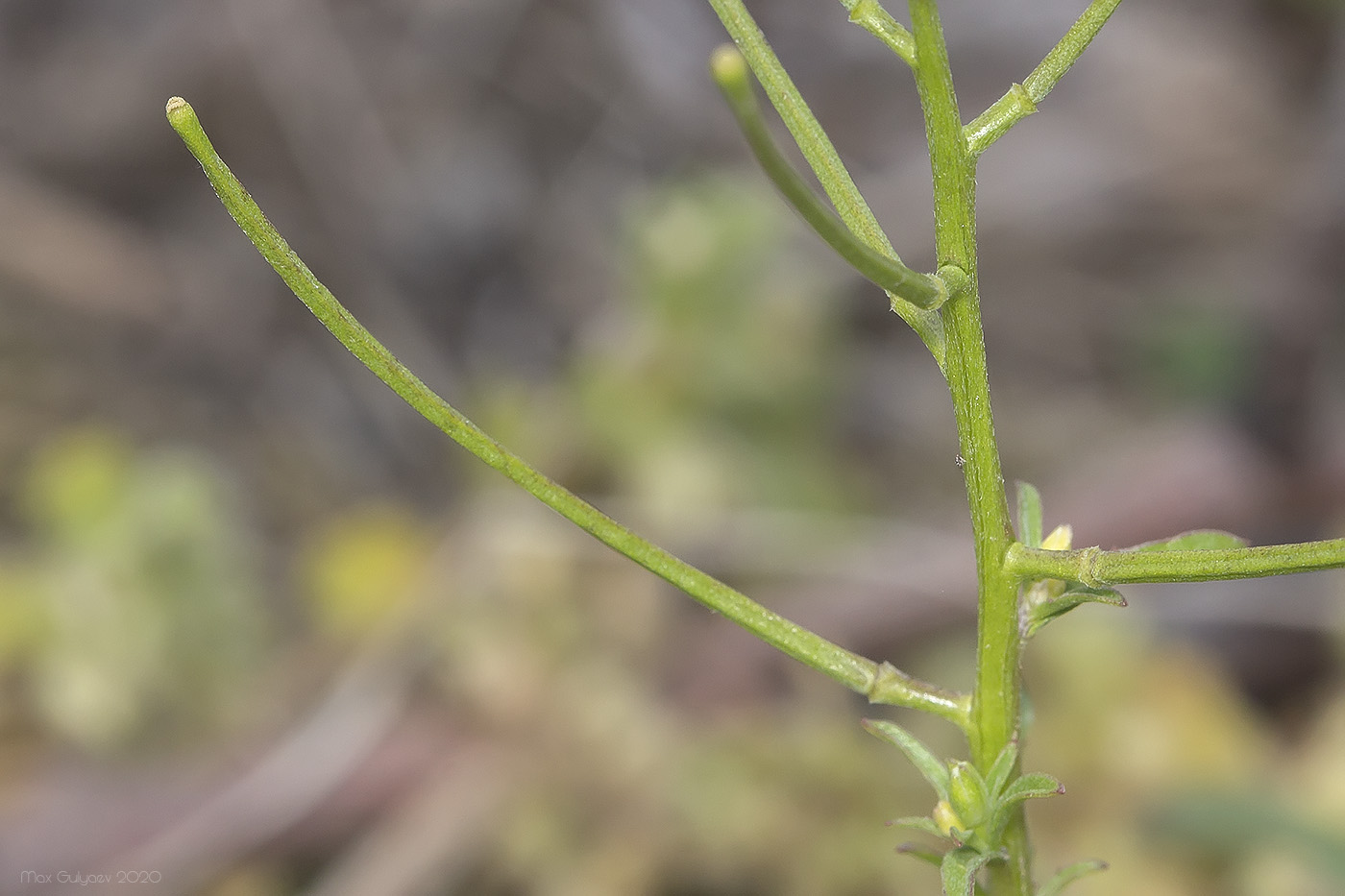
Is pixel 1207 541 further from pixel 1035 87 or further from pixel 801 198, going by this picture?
pixel 801 198

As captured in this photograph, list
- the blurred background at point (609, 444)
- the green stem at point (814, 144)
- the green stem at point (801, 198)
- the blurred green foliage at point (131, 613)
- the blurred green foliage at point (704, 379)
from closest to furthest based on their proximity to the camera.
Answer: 1. the green stem at point (801, 198)
2. the green stem at point (814, 144)
3. the blurred background at point (609, 444)
4. the blurred green foliage at point (131, 613)
5. the blurred green foliage at point (704, 379)

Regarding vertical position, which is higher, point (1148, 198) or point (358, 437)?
point (1148, 198)

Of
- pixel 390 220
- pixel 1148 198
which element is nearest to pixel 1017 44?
pixel 1148 198

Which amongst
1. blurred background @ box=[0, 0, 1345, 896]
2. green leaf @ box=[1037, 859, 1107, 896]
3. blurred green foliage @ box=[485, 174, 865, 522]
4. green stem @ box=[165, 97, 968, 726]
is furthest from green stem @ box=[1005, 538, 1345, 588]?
blurred green foliage @ box=[485, 174, 865, 522]

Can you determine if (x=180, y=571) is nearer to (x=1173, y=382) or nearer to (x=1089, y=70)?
(x=1173, y=382)

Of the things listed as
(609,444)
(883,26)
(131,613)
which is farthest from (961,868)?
(609,444)

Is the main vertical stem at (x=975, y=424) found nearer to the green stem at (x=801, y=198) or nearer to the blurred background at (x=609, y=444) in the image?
the green stem at (x=801, y=198)

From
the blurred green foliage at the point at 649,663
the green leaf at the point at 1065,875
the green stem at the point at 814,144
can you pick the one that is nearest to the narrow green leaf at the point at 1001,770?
the green leaf at the point at 1065,875

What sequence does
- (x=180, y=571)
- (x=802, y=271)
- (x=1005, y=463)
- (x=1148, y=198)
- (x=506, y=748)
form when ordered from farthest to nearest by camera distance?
(x=1148, y=198), (x=1005, y=463), (x=802, y=271), (x=180, y=571), (x=506, y=748)
